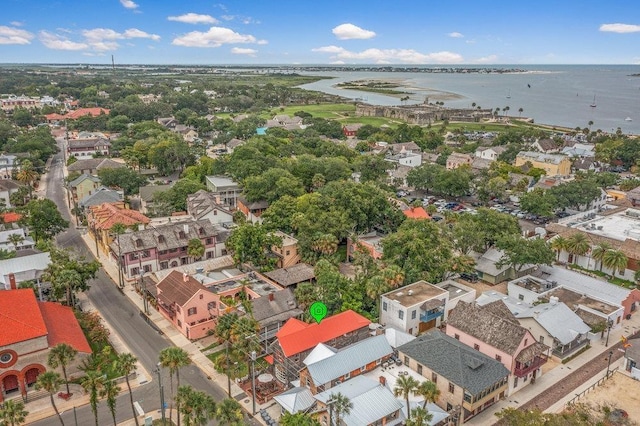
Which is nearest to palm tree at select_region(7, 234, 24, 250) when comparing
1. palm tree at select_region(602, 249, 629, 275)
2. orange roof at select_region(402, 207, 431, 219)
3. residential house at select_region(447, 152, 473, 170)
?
orange roof at select_region(402, 207, 431, 219)

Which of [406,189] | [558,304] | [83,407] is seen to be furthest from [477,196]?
[83,407]

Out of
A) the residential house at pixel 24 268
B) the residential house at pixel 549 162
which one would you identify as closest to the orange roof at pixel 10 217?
the residential house at pixel 24 268

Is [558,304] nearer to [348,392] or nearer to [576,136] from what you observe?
[348,392]

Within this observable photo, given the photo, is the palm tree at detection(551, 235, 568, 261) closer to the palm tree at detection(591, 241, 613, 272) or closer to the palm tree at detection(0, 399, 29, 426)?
the palm tree at detection(591, 241, 613, 272)

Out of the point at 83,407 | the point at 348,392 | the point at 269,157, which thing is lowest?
the point at 83,407

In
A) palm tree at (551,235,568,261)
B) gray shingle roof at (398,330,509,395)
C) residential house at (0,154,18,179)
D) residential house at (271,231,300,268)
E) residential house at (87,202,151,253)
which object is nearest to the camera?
gray shingle roof at (398,330,509,395)

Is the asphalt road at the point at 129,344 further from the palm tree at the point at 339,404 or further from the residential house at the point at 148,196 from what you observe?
the residential house at the point at 148,196

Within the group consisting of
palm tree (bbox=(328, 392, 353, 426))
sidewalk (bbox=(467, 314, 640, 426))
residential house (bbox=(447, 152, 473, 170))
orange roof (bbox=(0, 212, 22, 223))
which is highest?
residential house (bbox=(447, 152, 473, 170))
